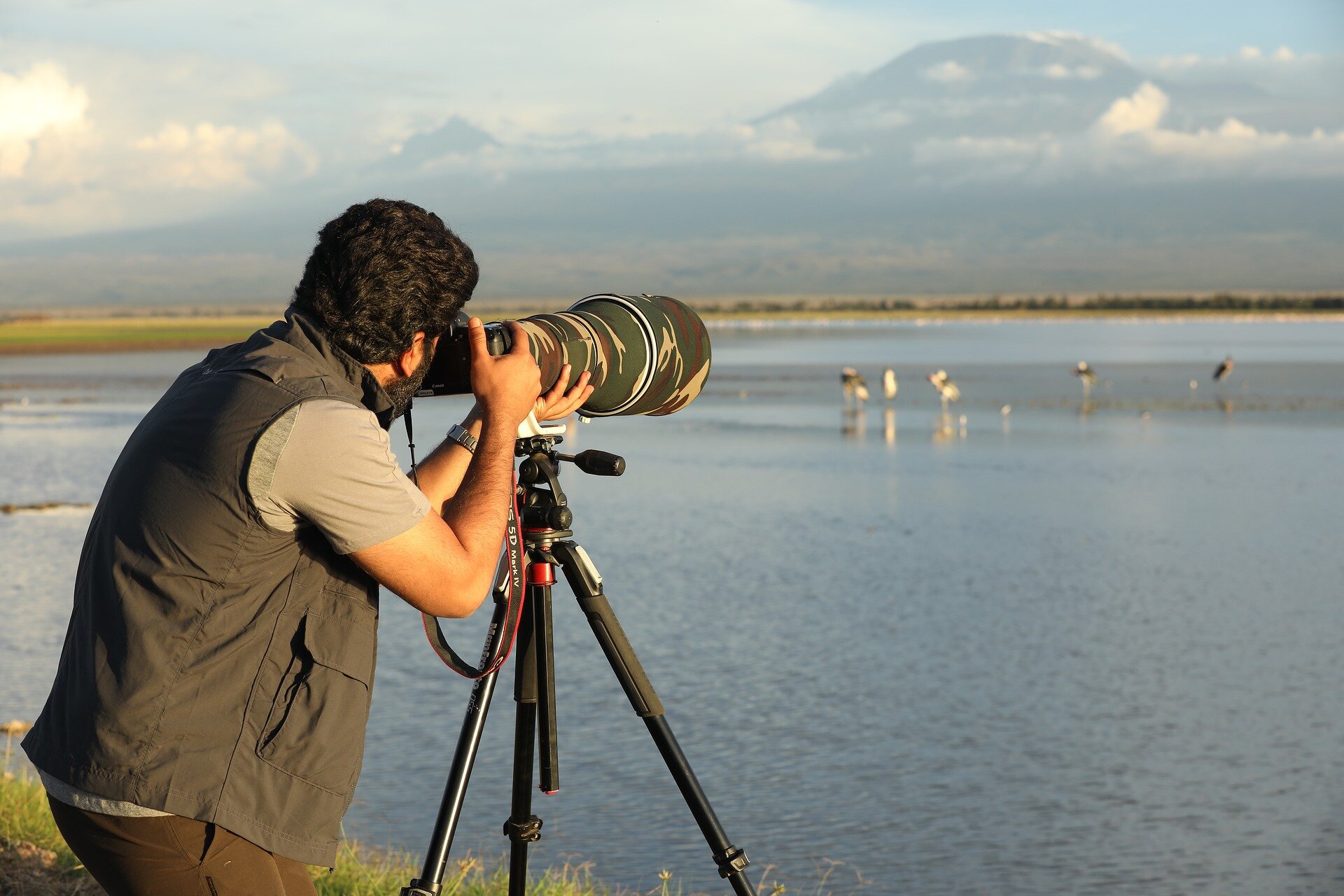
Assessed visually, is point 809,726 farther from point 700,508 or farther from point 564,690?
point 700,508

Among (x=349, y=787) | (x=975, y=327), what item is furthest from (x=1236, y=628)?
(x=975, y=327)

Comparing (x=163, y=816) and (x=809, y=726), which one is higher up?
(x=163, y=816)

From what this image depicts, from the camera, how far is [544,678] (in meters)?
2.40

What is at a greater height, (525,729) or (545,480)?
(545,480)

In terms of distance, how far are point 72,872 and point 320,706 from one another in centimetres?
186

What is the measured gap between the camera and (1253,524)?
10.5 meters

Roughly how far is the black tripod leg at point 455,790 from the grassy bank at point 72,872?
0.81m

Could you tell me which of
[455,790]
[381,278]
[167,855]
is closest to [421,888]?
[455,790]

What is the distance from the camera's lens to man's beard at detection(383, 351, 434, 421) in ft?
6.02

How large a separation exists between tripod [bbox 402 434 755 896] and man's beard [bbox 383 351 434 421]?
0.44 meters

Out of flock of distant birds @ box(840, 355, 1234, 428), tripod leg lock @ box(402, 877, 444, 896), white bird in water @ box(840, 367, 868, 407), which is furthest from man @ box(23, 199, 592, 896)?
white bird in water @ box(840, 367, 868, 407)

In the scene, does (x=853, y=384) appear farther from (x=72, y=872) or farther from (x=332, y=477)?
(x=332, y=477)

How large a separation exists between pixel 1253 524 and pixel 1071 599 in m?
3.34

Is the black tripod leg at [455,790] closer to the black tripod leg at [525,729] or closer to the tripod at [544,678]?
the tripod at [544,678]
